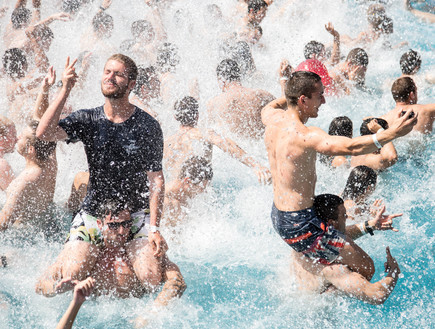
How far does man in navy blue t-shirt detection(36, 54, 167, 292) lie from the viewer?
14.5 ft

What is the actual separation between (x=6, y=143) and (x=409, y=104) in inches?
210

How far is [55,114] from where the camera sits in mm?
4207

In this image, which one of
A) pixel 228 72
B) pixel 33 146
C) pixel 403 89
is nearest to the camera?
pixel 33 146

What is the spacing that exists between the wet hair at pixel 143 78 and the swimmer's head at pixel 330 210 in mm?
4008

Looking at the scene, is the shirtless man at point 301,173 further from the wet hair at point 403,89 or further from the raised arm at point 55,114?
the wet hair at point 403,89

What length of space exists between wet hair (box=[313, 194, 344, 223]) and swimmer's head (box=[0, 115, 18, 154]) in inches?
152

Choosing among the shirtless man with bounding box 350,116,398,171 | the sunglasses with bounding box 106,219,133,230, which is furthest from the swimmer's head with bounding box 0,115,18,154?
the shirtless man with bounding box 350,116,398,171

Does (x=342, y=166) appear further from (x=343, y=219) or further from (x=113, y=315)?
(x=113, y=315)

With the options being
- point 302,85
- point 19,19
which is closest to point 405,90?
point 302,85

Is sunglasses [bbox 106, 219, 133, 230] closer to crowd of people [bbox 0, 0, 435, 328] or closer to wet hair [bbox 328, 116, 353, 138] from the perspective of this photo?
crowd of people [bbox 0, 0, 435, 328]

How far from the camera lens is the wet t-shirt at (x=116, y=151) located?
175 inches

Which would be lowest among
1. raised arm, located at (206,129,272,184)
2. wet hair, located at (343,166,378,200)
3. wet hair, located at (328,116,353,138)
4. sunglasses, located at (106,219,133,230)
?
sunglasses, located at (106,219,133,230)

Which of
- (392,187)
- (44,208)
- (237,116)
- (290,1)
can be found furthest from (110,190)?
(290,1)

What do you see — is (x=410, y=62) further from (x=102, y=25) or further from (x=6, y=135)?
(x=6, y=135)
